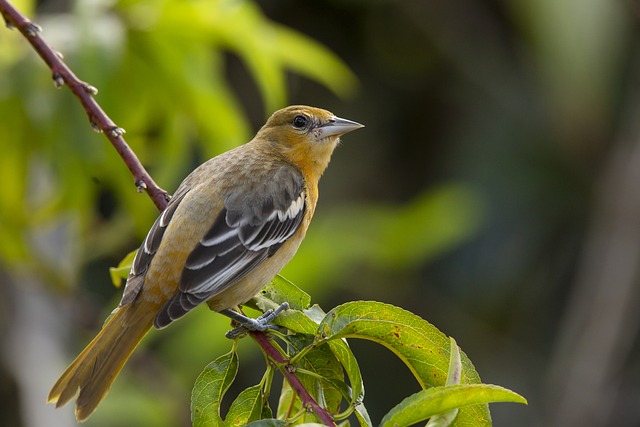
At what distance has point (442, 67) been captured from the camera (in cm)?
814

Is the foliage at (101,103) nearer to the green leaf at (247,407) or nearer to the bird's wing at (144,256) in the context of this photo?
the bird's wing at (144,256)

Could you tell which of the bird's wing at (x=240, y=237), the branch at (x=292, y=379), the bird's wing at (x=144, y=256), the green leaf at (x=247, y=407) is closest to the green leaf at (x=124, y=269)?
the bird's wing at (x=144, y=256)

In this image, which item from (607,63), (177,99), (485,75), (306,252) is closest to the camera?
(177,99)

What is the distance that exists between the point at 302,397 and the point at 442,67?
584cm

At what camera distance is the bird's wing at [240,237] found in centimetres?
353

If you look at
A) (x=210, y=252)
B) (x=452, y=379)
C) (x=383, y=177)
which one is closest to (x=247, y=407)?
(x=452, y=379)

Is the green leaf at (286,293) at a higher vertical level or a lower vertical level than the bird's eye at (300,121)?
lower

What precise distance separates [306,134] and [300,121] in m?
0.10

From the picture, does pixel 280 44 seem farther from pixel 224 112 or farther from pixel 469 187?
pixel 469 187

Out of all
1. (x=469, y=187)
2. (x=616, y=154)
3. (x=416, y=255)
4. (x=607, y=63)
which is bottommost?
(x=416, y=255)

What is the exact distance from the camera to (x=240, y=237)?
12.8 feet

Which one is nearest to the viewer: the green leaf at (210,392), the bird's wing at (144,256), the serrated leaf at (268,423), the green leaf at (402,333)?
the serrated leaf at (268,423)

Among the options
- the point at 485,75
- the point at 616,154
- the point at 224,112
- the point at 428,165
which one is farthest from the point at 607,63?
the point at 224,112

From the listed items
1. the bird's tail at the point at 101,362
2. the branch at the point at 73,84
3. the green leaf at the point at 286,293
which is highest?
the branch at the point at 73,84
